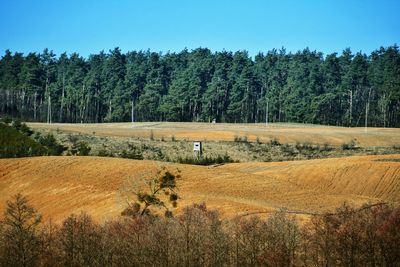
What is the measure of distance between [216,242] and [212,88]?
127047mm

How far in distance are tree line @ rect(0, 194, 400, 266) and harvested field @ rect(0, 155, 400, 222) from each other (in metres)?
7.36

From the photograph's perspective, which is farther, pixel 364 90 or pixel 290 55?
pixel 290 55

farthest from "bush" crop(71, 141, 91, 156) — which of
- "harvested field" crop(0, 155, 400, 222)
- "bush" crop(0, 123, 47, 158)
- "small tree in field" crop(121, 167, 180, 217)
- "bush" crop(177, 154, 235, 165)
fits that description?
"small tree in field" crop(121, 167, 180, 217)

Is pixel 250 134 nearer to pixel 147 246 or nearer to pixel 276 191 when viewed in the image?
pixel 276 191

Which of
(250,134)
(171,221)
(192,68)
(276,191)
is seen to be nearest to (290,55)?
(192,68)

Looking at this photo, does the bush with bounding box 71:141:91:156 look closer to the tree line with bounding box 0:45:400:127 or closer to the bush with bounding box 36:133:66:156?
the bush with bounding box 36:133:66:156

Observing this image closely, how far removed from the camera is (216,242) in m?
26.8

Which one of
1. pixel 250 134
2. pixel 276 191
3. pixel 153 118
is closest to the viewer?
pixel 276 191

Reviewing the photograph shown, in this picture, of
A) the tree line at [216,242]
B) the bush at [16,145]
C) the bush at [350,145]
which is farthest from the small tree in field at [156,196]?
the bush at [350,145]

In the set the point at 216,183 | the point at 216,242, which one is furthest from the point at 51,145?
the point at 216,242

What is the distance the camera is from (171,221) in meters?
30.2

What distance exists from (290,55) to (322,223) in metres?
145

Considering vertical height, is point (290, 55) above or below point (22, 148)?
above

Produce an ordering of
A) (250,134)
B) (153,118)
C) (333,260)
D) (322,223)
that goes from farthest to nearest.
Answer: (153,118) → (250,134) → (322,223) → (333,260)
